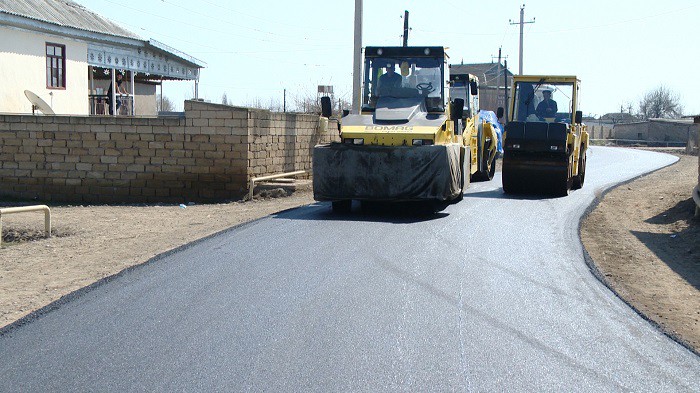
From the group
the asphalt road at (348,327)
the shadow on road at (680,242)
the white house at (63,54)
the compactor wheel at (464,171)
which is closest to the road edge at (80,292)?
the asphalt road at (348,327)

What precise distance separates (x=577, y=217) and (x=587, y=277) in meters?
5.78

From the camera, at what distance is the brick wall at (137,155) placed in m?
18.3

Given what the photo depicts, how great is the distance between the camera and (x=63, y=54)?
27.7 m

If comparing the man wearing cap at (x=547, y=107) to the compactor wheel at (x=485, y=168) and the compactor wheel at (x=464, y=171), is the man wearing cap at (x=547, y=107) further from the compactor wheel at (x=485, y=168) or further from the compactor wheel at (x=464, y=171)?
the compactor wheel at (x=464, y=171)

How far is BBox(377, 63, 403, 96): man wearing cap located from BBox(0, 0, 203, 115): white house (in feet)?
43.2

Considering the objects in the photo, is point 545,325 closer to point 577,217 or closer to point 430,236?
point 430,236

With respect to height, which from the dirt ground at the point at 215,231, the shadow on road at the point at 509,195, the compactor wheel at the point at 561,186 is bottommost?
the dirt ground at the point at 215,231

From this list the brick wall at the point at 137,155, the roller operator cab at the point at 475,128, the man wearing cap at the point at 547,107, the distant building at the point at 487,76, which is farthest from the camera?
the distant building at the point at 487,76

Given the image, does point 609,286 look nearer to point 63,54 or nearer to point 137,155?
point 137,155

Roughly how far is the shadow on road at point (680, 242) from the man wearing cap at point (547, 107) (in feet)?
13.4

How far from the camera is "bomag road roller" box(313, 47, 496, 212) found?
559 inches

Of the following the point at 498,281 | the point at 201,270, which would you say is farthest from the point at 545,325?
the point at 201,270

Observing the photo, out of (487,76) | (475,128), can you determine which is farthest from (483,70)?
(475,128)

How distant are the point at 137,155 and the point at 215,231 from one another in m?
6.47
